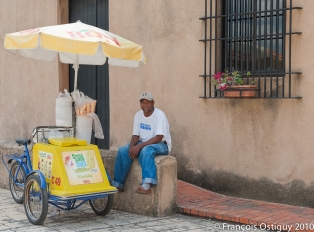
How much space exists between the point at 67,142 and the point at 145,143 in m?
1.05

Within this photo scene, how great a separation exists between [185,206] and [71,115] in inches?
77.4

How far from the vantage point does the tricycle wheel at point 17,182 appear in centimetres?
806

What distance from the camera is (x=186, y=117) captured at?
332 inches

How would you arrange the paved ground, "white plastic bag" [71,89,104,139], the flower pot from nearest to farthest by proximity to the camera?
the paved ground → the flower pot → "white plastic bag" [71,89,104,139]

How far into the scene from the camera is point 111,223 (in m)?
6.80

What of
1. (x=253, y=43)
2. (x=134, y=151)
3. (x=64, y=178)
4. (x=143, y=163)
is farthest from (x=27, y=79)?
(x=253, y=43)

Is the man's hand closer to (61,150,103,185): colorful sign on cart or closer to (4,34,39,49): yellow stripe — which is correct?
(61,150,103,185): colorful sign on cart

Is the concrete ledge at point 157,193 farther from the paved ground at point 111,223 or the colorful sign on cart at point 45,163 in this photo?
the colorful sign on cart at point 45,163

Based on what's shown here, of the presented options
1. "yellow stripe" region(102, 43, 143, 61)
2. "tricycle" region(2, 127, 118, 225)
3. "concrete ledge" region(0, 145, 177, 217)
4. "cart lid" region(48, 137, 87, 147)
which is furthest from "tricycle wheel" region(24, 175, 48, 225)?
"yellow stripe" region(102, 43, 143, 61)

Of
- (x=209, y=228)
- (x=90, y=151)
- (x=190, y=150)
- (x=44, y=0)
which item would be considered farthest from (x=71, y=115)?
(x=44, y=0)

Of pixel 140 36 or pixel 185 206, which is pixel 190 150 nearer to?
pixel 185 206

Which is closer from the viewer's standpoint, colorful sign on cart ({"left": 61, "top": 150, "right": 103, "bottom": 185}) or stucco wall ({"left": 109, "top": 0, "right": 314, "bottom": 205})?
colorful sign on cart ({"left": 61, "top": 150, "right": 103, "bottom": 185})

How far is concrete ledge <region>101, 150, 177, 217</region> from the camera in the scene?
7.03m

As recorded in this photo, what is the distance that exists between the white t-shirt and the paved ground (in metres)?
1.05
